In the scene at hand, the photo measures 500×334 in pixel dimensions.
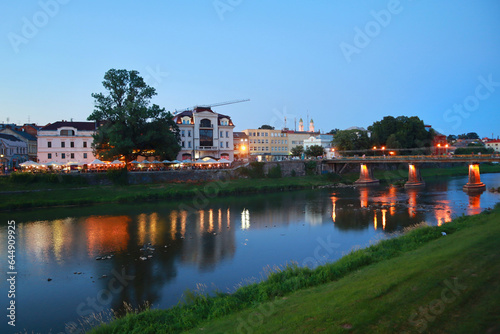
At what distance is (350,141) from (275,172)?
29758 millimetres

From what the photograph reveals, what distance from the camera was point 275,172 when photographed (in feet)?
235

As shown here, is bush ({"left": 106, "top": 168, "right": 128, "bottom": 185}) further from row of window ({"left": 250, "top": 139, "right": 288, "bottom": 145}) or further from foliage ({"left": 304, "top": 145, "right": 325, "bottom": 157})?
foliage ({"left": 304, "top": 145, "right": 325, "bottom": 157})

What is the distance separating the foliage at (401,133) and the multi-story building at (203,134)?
42980 mm

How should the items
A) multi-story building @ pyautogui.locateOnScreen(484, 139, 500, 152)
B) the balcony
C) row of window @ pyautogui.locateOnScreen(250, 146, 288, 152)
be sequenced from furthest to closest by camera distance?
multi-story building @ pyautogui.locateOnScreen(484, 139, 500, 152) → row of window @ pyautogui.locateOnScreen(250, 146, 288, 152) → the balcony

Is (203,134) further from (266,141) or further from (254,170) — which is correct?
(266,141)

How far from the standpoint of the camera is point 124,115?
181ft

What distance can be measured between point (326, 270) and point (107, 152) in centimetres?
4773

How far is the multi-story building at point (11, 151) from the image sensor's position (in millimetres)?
65375

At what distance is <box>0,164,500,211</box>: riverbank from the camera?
45.1m

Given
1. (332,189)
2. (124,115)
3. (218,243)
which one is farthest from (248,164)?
(218,243)

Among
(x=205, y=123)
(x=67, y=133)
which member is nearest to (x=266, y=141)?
(x=205, y=123)
